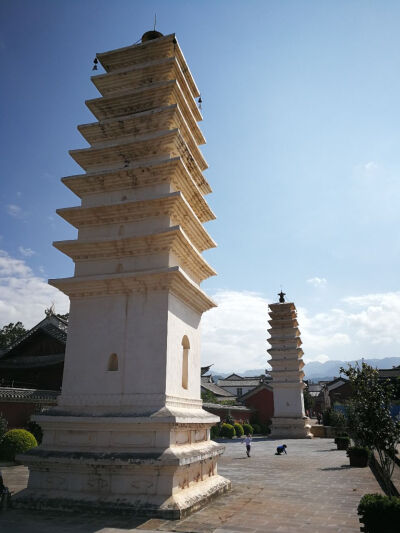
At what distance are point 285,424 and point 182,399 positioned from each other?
99.6 feet

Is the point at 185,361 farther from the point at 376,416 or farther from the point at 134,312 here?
the point at 376,416

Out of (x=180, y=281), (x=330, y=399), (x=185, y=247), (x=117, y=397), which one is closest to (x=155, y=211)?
(x=185, y=247)

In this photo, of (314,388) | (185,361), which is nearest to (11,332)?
(185,361)

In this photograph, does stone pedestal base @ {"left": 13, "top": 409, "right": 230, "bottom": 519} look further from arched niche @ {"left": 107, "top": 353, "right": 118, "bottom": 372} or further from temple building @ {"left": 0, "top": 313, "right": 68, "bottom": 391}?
temple building @ {"left": 0, "top": 313, "right": 68, "bottom": 391}

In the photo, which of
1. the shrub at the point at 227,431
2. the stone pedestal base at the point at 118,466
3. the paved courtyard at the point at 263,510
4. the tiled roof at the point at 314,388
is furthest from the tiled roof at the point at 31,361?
the tiled roof at the point at 314,388

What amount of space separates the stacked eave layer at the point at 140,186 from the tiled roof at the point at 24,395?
1219 cm

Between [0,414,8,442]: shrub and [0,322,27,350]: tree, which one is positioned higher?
[0,322,27,350]: tree

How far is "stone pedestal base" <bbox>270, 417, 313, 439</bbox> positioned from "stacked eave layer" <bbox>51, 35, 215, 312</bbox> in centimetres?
2876

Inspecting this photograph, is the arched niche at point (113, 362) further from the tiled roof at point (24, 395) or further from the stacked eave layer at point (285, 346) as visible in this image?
the stacked eave layer at point (285, 346)

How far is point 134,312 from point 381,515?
7.67 meters

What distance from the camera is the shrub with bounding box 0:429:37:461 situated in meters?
18.9

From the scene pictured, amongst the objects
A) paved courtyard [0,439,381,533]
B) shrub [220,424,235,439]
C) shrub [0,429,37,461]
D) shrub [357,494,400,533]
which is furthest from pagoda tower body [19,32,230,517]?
shrub [220,424,235,439]

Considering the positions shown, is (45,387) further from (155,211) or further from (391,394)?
(391,394)

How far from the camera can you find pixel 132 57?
15594 mm
